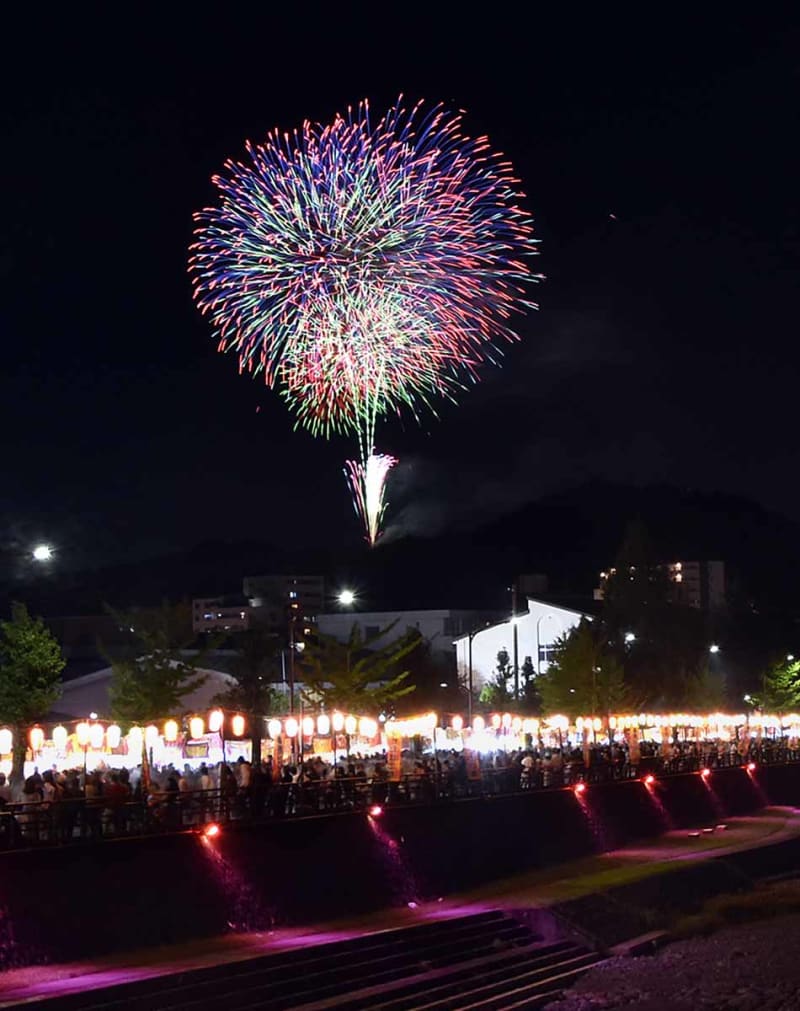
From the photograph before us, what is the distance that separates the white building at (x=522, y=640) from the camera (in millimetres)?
86812

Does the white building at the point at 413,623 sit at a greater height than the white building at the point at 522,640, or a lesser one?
greater

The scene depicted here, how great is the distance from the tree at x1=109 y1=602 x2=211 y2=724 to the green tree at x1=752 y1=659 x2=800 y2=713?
45775 mm

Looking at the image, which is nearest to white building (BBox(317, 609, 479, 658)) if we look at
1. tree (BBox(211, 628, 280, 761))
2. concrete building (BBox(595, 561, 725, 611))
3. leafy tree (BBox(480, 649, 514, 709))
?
leafy tree (BBox(480, 649, 514, 709))

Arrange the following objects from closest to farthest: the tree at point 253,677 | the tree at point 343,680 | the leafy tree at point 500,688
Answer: the tree at point 343,680, the tree at point 253,677, the leafy tree at point 500,688

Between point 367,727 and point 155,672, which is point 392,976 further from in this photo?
point 155,672

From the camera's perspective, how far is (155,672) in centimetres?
4284

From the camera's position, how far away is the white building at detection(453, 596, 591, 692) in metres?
86.8

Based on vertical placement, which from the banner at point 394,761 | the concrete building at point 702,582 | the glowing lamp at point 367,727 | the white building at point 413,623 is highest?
the concrete building at point 702,582

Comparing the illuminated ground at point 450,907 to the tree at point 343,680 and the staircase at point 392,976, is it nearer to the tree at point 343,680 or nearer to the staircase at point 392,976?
the staircase at point 392,976

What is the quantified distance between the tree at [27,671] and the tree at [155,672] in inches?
Result: 97.8

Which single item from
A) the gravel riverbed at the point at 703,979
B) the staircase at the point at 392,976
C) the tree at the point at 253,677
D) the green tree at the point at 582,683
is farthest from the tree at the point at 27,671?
the green tree at the point at 582,683

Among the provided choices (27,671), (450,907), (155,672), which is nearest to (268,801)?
(450,907)

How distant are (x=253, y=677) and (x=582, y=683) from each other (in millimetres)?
14726

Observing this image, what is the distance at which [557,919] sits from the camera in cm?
2872
